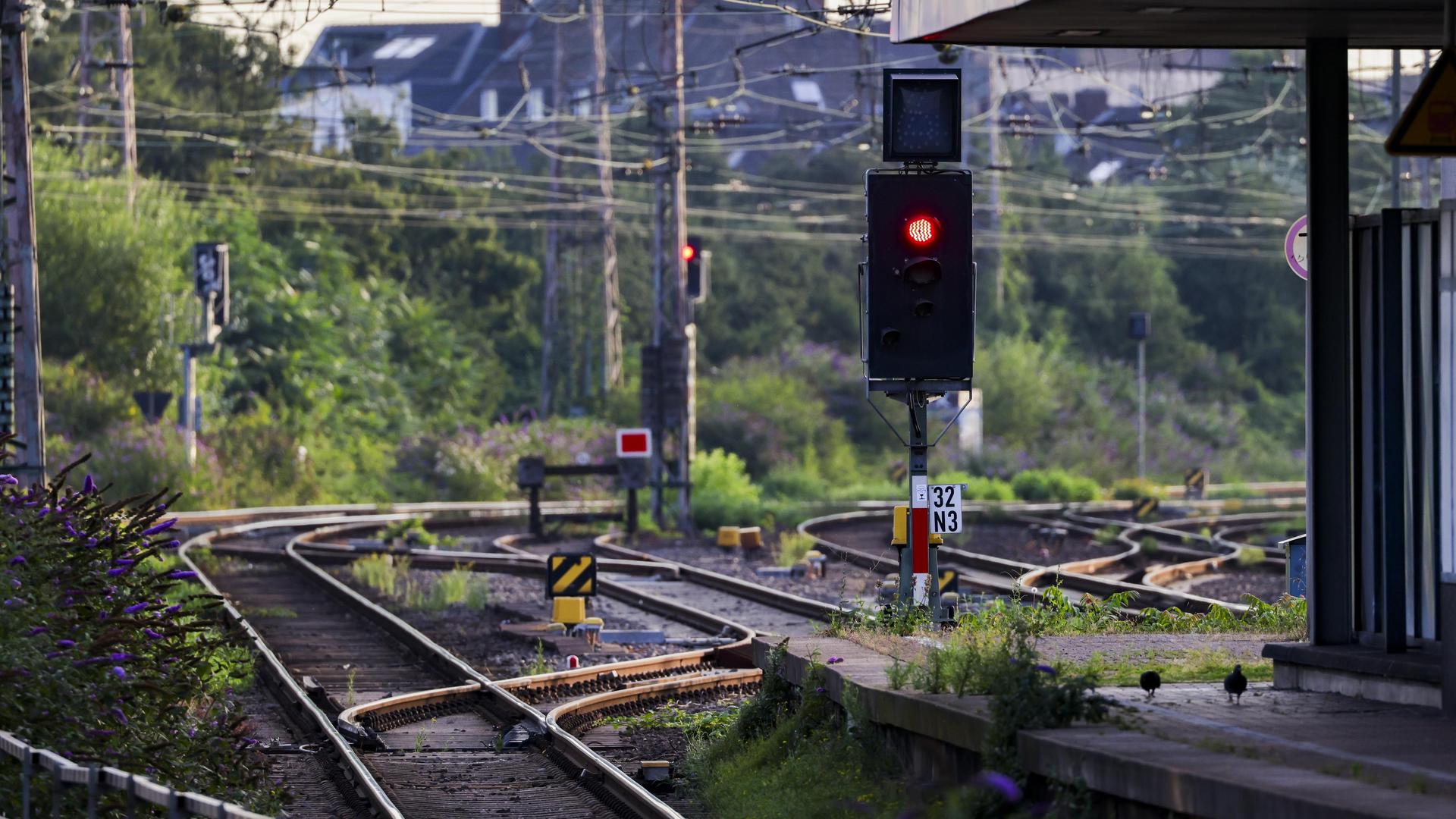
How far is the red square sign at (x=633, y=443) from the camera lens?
111 ft

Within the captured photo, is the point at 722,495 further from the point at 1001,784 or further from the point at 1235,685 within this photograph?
the point at 1001,784

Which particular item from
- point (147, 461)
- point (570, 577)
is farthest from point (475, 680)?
point (147, 461)

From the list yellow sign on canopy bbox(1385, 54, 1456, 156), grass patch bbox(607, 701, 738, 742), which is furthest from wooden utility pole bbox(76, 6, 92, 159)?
yellow sign on canopy bbox(1385, 54, 1456, 156)

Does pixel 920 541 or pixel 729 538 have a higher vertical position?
pixel 920 541

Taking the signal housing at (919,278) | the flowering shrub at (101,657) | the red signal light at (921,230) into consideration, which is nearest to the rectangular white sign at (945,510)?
the signal housing at (919,278)

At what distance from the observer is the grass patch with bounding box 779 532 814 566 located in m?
30.0

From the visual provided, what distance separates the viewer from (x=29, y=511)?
474 inches

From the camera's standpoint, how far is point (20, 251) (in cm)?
2272

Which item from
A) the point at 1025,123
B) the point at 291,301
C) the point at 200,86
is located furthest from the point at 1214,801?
the point at 200,86

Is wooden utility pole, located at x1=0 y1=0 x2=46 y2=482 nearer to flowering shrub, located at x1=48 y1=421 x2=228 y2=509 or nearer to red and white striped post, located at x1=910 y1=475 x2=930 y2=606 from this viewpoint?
red and white striped post, located at x1=910 y1=475 x2=930 y2=606

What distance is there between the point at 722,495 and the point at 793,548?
8.38m

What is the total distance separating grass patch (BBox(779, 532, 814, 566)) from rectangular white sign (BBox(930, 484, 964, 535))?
14.5 m

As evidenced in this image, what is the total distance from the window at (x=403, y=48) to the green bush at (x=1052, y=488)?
172 feet

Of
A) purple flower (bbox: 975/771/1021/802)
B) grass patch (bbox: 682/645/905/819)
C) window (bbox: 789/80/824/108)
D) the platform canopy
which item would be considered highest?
window (bbox: 789/80/824/108)
